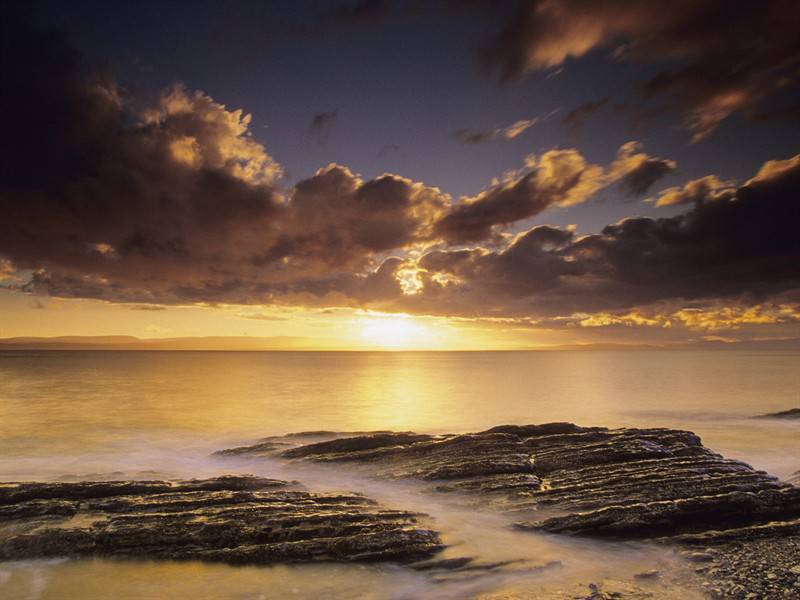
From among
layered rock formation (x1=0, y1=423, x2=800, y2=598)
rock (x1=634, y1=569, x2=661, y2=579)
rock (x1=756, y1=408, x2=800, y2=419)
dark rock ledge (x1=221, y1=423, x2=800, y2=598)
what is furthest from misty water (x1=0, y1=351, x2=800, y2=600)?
rock (x1=756, y1=408, x2=800, y2=419)

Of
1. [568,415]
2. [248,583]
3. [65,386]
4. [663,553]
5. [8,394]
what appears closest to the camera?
[248,583]

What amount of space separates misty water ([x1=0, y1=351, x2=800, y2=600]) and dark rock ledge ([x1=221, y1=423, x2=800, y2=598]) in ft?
3.03

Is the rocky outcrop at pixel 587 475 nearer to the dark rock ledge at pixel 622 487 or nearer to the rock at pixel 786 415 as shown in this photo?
the dark rock ledge at pixel 622 487

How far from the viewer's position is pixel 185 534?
12977mm

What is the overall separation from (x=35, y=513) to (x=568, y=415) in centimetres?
4914

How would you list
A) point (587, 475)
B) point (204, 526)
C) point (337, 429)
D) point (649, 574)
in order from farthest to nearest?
point (337, 429) < point (587, 475) < point (204, 526) < point (649, 574)

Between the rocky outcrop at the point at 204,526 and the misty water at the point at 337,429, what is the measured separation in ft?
1.46

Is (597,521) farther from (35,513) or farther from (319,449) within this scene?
(35,513)

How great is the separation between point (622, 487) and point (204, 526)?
13619 mm

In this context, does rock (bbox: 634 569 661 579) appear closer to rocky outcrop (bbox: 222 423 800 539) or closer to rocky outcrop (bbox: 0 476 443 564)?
rocky outcrop (bbox: 222 423 800 539)

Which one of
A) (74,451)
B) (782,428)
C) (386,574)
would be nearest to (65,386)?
(74,451)

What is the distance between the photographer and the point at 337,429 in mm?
43812

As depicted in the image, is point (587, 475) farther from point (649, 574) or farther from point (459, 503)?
point (649, 574)

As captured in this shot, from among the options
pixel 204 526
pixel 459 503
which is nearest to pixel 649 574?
pixel 459 503
